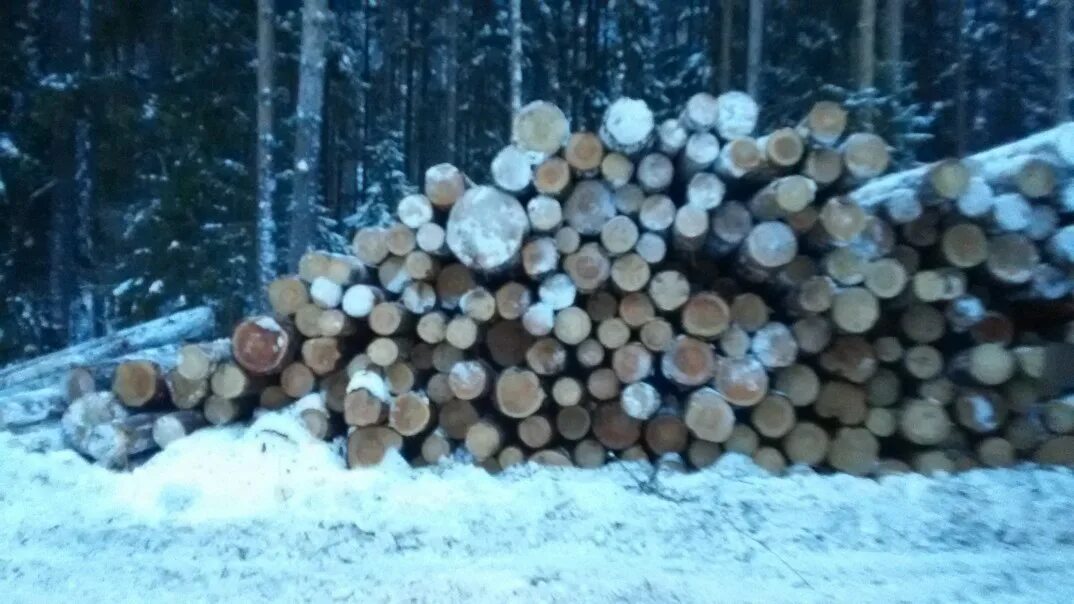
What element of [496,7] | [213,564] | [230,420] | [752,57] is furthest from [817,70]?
[213,564]

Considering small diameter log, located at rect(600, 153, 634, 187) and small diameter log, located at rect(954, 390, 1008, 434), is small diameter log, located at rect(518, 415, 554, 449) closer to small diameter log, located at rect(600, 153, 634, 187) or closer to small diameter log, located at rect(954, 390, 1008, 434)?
small diameter log, located at rect(600, 153, 634, 187)

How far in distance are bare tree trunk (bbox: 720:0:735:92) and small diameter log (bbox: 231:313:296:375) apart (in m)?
11.7

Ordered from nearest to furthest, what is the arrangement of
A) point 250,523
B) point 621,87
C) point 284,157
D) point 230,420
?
point 250,523 < point 230,420 < point 284,157 < point 621,87

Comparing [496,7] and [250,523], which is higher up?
[496,7]

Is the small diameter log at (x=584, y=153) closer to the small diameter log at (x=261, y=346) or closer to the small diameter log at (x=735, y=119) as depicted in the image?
the small diameter log at (x=735, y=119)

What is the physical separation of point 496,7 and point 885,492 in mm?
16437

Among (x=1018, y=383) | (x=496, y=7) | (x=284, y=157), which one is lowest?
(x=1018, y=383)

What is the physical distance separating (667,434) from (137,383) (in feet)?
10.7

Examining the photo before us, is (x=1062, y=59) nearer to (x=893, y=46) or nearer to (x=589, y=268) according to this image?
(x=893, y=46)

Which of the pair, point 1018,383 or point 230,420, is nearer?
point 1018,383

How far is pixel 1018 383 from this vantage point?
18.4 ft

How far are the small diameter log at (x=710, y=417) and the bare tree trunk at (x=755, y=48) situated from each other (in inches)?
363

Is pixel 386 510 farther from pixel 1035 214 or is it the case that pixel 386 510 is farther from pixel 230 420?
pixel 1035 214

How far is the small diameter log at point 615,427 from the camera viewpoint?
18.4 ft
